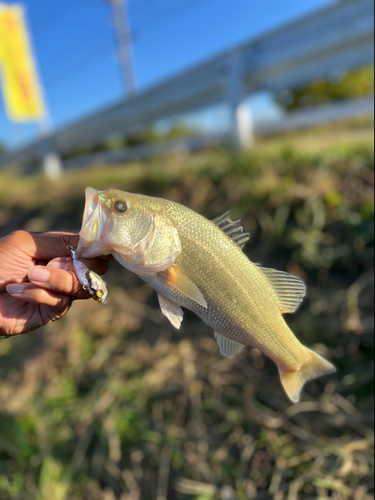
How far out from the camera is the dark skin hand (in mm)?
1430

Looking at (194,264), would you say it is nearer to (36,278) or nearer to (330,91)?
(36,278)

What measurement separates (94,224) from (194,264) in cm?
39

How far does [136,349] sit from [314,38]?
4.20 m

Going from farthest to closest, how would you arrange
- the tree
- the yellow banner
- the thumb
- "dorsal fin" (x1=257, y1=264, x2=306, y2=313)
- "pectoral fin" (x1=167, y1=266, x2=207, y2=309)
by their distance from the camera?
the yellow banner, the tree, the thumb, "dorsal fin" (x1=257, y1=264, x2=306, y2=313), "pectoral fin" (x1=167, y1=266, x2=207, y2=309)

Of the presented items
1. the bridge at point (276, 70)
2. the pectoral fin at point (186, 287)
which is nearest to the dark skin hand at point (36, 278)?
the pectoral fin at point (186, 287)

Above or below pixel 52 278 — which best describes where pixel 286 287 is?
below

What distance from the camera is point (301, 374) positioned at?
4.75 feet

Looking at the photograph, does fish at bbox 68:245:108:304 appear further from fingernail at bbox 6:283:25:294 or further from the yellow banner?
the yellow banner

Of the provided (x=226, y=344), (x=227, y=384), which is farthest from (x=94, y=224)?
(x=227, y=384)

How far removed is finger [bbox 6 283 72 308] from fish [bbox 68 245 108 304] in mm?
148

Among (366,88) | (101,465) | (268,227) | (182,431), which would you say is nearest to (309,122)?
(268,227)

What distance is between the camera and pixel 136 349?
3941 millimetres

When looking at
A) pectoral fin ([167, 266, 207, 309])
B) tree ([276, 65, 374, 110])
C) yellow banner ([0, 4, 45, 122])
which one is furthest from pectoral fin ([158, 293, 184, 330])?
Result: yellow banner ([0, 4, 45, 122])

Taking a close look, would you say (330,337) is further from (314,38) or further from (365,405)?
(314,38)
